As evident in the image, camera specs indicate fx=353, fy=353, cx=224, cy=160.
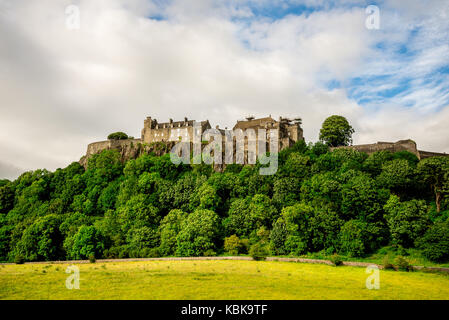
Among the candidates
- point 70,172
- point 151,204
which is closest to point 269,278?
point 151,204

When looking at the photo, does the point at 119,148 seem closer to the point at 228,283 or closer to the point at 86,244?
the point at 86,244

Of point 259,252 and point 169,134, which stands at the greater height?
point 169,134

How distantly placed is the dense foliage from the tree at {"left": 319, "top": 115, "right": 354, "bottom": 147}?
1022cm

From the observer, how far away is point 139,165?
74.6m

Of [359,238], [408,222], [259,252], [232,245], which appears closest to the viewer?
[259,252]

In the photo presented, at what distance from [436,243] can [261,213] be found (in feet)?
73.2

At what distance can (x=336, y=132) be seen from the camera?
76938mm

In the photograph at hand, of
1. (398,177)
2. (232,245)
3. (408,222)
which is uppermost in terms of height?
(398,177)

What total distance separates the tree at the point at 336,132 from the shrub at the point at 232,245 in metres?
38.6

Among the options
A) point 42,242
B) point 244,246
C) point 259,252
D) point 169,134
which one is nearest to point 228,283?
point 259,252

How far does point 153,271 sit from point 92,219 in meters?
34.5

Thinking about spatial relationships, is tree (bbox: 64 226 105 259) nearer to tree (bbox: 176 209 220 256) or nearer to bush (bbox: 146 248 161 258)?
bush (bbox: 146 248 161 258)

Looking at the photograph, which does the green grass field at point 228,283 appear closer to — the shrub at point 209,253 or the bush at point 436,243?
the bush at point 436,243
